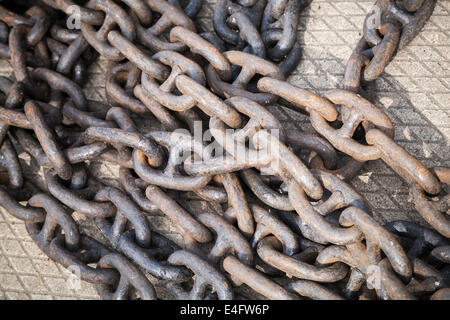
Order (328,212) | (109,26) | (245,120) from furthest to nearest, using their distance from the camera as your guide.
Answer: (109,26), (245,120), (328,212)

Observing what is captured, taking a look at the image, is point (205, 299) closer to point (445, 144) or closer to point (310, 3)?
point (445, 144)

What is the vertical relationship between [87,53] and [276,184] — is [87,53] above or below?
above

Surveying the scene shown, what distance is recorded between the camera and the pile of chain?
1251 mm

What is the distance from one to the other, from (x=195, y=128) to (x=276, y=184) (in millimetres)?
331

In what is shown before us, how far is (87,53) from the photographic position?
174 centimetres

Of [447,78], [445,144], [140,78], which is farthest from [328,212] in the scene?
[140,78]

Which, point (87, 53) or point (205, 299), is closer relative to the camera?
point (205, 299)

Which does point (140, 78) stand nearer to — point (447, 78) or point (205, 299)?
point (205, 299)

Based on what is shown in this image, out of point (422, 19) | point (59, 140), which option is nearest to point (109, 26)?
point (59, 140)

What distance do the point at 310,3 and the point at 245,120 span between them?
0.58 meters

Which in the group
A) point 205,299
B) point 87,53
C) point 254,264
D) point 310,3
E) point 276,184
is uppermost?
point 310,3

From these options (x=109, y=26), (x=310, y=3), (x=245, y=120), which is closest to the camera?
(x=245, y=120)

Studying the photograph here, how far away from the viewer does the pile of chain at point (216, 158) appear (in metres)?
1.25

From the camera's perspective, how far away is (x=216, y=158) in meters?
1.32
